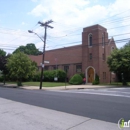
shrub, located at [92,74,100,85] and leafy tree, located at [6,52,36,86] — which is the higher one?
leafy tree, located at [6,52,36,86]

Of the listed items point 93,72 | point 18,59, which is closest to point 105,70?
point 93,72

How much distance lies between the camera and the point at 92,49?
3547 centimetres

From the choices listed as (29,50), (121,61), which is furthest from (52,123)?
(29,50)

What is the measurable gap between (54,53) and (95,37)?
16.6 metres

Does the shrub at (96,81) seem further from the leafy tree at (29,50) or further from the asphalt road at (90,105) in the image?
the leafy tree at (29,50)

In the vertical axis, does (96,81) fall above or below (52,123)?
above

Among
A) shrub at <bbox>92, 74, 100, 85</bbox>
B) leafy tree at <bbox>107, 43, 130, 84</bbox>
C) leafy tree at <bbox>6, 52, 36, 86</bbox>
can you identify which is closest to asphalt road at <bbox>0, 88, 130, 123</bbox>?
leafy tree at <bbox>6, 52, 36, 86</bbox>

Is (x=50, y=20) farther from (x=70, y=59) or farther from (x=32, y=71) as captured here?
(x=70, y=59)

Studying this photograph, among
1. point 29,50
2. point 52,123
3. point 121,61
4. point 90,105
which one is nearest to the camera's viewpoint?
point 52,123

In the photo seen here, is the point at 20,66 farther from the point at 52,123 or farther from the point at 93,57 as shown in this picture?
the point at 52,123

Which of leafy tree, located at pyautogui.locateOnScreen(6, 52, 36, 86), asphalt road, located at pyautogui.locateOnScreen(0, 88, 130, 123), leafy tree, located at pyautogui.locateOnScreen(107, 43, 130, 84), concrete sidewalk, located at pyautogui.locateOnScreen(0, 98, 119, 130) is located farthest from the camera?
leafy tree, located at pyautogui.locateOnScreen(107, 43, 130, 84)

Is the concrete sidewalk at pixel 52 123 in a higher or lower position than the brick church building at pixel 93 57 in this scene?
lower

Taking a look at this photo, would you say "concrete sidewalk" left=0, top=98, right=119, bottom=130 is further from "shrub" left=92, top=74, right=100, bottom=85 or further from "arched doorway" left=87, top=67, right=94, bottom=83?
"arched doorway" left=87, top=67, right=94, bottom=83

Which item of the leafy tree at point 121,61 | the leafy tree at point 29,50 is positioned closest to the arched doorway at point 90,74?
the leafy tree at point 121,61
